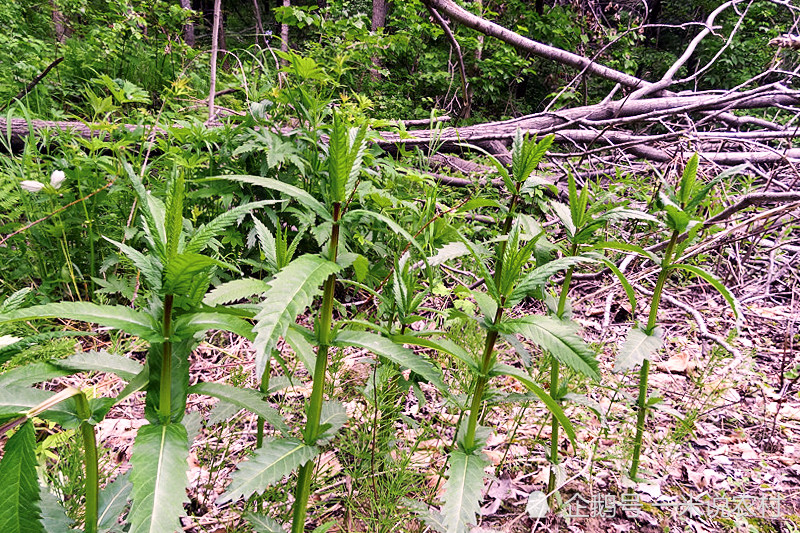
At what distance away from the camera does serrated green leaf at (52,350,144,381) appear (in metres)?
0.79

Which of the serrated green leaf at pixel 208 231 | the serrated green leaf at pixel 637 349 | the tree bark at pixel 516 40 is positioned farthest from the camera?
the tree bark at pixel 516 40

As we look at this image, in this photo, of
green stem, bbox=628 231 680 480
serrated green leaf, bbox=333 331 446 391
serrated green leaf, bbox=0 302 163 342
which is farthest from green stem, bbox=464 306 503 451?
serrated green leaf, bbox=0 302 163 342

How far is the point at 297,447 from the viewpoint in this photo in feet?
3.06

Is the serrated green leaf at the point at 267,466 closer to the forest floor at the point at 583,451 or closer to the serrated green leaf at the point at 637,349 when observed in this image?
the forest floor at the point at 583,451

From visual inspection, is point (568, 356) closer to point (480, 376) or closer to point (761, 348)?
point (480, 376)

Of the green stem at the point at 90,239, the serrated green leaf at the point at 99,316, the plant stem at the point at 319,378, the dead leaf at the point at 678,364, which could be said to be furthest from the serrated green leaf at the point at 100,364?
the dead leaf at the point at 678,364

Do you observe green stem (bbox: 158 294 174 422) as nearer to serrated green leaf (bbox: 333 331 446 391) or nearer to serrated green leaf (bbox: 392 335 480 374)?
serrated green leaf (bbox: 333 331 446 391)

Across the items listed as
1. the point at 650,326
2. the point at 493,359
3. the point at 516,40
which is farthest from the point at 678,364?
the point at 516,40

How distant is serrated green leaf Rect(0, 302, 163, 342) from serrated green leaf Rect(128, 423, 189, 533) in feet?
0.55

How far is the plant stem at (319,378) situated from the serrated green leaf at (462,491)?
30 cm

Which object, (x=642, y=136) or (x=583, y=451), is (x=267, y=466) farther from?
(x=642, y=136)

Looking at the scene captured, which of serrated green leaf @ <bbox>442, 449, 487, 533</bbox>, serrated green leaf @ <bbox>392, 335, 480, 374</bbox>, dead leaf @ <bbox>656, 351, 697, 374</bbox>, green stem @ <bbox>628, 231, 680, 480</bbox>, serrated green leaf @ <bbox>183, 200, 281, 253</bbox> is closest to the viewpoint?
serrated green leaf @ <bbox>183, 200, 281, 253</bbox>

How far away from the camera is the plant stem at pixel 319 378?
0.94 meters

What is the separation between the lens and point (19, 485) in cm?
69
